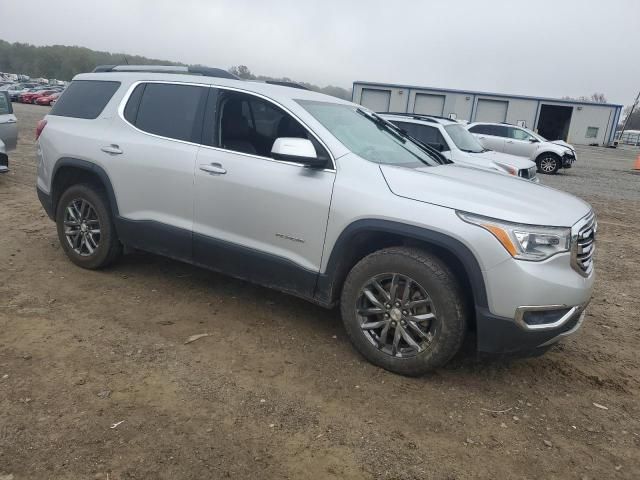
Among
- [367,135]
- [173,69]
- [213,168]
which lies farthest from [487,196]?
[173,69]

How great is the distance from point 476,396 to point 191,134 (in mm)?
2895

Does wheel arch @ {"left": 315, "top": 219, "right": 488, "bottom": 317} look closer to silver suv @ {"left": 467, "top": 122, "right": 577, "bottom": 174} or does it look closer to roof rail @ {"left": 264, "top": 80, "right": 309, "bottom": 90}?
roof rail @ {"left": 264, "top": 80, "right": 309, "bottom": 90}

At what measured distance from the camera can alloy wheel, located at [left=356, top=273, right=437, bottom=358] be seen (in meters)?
3.30

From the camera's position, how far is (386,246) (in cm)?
361

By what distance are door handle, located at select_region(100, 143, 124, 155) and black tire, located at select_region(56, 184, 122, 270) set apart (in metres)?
0.42

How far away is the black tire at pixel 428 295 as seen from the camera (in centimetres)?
318

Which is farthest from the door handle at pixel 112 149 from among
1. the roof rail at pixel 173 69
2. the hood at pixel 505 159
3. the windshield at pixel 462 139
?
the windshield at pixel 462 139

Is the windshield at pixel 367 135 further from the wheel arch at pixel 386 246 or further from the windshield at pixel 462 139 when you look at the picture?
the windshield at pixel 462 139

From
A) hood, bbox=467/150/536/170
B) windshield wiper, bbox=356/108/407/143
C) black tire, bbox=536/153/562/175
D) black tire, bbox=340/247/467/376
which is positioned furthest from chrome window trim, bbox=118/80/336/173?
black tire, bbox=536/153/562/175

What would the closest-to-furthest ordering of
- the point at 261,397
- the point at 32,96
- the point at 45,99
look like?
the point at 261,397
the point at 45,99
the point at 32,96

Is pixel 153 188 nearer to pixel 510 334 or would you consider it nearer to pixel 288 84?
pixel 288 84

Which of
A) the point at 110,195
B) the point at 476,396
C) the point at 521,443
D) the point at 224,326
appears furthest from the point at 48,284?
the point at 521,443

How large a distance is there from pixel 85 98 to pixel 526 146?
54.4ft

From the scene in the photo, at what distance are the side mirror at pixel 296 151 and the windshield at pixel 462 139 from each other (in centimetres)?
729
